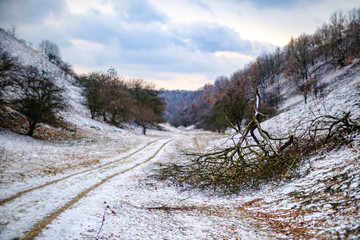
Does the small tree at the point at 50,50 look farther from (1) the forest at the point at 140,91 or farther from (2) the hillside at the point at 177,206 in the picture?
(2) the hillside at the point at 177,206

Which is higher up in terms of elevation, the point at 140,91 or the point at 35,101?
the point at 140,91

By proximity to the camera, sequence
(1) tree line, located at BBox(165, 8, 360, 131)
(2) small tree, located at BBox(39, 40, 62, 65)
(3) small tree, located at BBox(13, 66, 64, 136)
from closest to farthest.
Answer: (3) small tree, located at BBox(13, 66, 64, 136) < (1) tree line, located at BBox(165, 8, 360, 131) < (2) small tree, located at BBox(39, 40, 62, 65)

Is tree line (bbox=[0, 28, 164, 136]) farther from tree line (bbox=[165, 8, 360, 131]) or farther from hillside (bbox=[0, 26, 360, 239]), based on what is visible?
tree line (bbox=[165, 8, 360, 131])

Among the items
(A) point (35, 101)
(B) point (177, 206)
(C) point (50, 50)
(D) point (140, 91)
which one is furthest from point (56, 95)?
(C) point (50, 50)

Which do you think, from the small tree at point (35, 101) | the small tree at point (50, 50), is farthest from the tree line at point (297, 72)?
the small tree at point (50, 50)

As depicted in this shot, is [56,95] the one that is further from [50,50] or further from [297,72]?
[50,50]

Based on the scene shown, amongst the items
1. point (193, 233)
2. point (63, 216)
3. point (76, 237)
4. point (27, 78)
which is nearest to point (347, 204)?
point (193, 233)

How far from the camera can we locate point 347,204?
4305mm

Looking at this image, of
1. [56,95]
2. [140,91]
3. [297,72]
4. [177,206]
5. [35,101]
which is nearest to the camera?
[177,206]

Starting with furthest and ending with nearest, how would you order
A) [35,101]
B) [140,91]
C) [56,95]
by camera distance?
[140,91], [56,95], [35,101]

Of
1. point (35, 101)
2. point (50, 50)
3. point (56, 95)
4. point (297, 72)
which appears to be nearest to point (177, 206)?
point (35, 101)

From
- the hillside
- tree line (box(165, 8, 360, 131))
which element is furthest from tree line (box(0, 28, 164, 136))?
tree line (box(165, 8, 360, 131))

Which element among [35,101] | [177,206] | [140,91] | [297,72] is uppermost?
[297,72]

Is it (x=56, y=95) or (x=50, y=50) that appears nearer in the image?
(x=56, y=95)
